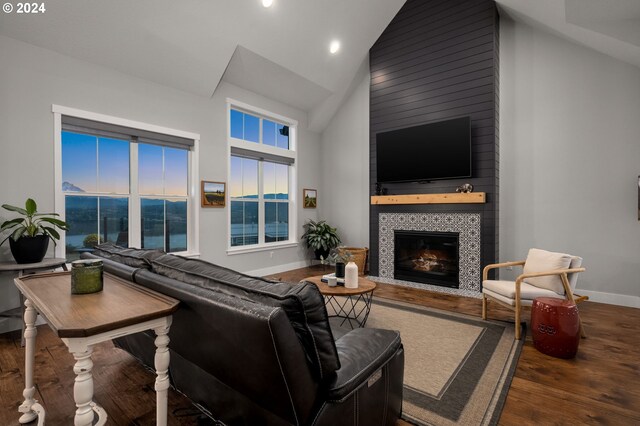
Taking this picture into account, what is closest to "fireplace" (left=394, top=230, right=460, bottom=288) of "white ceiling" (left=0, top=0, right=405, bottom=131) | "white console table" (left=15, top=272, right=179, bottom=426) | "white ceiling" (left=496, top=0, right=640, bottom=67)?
"white ceiling" (left=496, top=0, right=640, bottom=67)

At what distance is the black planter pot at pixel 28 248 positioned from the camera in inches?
115

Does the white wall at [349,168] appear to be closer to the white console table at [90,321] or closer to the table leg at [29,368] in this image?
the white console table at [90,321]

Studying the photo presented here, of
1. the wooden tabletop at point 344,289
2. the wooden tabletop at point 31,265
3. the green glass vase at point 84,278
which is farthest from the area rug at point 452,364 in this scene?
the wooden tabletop at point 31,265

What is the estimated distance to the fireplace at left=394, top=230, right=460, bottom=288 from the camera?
15.9 feet

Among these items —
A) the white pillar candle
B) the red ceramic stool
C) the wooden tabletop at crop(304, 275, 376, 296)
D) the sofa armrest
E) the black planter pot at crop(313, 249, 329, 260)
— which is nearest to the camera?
the sofa armrest

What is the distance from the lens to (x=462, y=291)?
4.65m

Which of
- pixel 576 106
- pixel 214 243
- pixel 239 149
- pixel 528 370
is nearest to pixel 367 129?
pixel 239 149

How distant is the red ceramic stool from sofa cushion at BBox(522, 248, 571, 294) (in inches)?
16.2

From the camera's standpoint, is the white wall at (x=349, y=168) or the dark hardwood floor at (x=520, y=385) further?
the white wall at (x=349, y=168)

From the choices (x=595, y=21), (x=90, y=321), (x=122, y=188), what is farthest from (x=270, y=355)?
(x=595, y=21)

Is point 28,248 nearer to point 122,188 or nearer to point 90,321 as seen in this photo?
point 122,188

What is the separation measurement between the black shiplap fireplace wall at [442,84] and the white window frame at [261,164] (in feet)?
5.21

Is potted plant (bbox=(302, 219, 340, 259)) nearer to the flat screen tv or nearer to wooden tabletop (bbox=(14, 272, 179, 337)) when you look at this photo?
the flat screen tv

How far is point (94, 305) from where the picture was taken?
1398 millimetres
